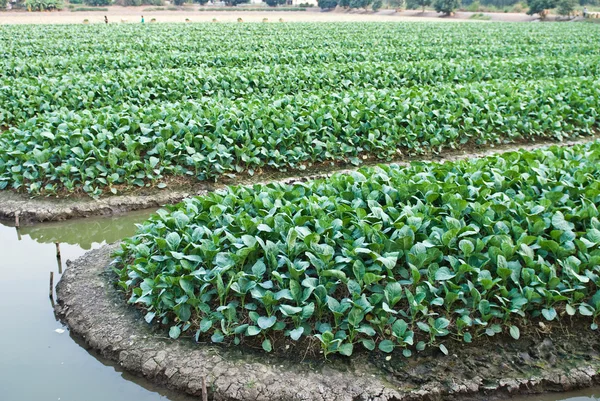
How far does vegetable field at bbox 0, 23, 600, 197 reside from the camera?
7.27 meters

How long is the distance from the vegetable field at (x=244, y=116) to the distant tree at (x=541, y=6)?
4031 centimetres

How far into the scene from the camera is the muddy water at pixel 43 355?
12.3ft

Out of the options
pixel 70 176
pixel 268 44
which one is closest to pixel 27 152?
pixel 70 176

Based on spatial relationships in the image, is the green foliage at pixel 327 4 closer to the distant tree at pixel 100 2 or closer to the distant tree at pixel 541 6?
the distant tree at pixel 100 2

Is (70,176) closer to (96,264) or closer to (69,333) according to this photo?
(96,264)

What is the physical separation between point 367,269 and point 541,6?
55.1m

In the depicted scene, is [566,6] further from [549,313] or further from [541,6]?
[549,313]

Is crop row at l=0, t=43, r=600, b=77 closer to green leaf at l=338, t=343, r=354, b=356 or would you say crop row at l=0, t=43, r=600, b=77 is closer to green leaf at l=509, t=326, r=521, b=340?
green leaf at l=338, t=343, r=354, b=356

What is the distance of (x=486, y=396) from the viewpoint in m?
3.69

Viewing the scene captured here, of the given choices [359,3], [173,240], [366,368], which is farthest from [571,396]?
[359,3]

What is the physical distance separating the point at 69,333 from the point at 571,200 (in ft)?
14.6

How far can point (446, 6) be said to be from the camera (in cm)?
5944

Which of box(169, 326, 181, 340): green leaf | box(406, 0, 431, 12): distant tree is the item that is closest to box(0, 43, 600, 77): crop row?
box(169, 326, 181, 340): green leaf

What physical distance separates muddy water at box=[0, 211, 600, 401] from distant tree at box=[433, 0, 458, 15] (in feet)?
197
